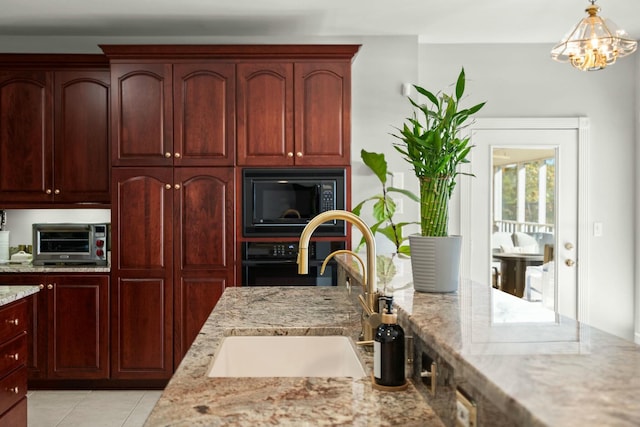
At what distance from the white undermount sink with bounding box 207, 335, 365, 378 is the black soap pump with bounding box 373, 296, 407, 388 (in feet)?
1.74

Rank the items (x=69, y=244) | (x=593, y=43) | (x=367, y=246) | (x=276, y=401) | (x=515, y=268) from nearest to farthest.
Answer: (x=276, y=401) < (x=367, y=246) < (x=593, y=43) < (x=69, y=244) < (x=515, y=268)

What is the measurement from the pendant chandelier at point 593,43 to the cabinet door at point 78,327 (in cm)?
312

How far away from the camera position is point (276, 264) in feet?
12.5

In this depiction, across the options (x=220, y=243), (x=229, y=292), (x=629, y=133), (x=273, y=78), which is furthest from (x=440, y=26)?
(x=229, y=292)

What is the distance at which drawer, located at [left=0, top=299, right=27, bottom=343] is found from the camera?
2.46 m

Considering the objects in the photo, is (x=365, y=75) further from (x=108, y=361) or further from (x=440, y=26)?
(x=108, y=361)

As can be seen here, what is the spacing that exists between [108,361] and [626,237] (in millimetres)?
3953

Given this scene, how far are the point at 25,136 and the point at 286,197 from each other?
73.8 inches

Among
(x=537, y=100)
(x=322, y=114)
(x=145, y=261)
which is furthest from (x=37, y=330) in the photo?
(x=537, y=100)

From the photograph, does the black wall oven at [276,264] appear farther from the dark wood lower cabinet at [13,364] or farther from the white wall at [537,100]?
the dark wood lower cabinet at [13,364]

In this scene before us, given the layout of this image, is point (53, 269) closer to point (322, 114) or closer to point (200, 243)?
point (200, 243)

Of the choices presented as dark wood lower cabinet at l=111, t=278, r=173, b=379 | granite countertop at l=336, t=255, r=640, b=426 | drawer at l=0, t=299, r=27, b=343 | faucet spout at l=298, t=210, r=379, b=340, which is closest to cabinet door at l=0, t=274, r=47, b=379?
dark wood lower cabinet at l=111, t=278, r=173, b=379

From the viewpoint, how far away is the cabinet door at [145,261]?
380 cm

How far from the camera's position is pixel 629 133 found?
446 cm
